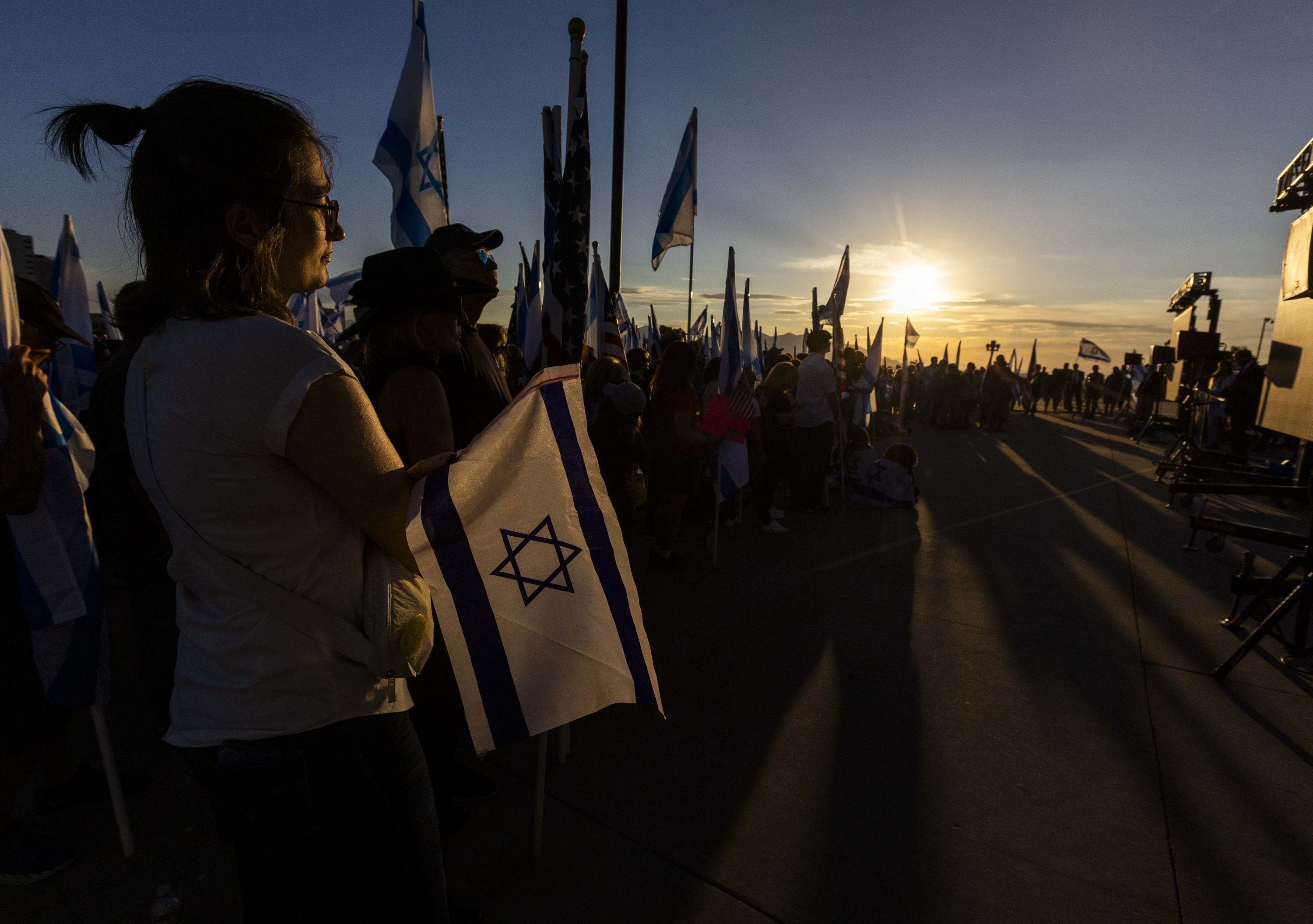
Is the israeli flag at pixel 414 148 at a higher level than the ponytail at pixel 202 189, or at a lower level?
higher

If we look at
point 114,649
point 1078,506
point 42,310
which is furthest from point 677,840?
point 1078,506

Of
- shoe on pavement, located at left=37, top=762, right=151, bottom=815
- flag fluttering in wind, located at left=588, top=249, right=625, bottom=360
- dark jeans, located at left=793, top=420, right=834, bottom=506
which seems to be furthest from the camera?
dark jeans, located at left=793, top=420, right=834, bottom=506

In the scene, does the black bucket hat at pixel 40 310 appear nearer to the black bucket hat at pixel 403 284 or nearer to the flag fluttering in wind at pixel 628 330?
the black bucket hat at pixel 403 284

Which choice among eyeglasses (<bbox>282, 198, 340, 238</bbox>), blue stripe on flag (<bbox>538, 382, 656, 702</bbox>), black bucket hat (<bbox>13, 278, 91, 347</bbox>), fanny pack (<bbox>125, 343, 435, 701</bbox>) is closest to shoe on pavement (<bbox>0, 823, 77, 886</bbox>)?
black bucket hat (<bbox>13, 278, 91, 347</bbox>)

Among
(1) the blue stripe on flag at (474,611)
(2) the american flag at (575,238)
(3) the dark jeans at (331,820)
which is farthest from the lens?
(2) the american flag at (575,238)

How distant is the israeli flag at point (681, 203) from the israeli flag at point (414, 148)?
13.1 feet

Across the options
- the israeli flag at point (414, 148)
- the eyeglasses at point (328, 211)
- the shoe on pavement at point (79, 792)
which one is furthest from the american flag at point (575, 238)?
the shoe on pavement at point (79, 792)

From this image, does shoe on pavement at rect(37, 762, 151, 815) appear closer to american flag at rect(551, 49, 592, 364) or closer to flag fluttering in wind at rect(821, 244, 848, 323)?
american flag at rect(551, 49, 592, 364)

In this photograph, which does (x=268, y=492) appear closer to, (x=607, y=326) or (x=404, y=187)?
(x=404, y=187)

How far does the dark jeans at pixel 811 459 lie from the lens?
7.38 m

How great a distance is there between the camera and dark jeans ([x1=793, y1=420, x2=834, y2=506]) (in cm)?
738

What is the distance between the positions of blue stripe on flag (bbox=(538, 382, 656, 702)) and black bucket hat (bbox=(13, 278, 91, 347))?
2.01 m

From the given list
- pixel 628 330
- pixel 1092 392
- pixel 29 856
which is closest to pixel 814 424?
pixel 29 856

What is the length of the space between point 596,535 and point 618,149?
537 cm
